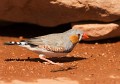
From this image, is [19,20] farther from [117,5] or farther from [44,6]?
[117,5]

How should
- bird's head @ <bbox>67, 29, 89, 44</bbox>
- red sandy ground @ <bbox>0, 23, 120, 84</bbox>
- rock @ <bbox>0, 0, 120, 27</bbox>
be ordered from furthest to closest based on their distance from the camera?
rock @ <bbox>0, 0, 120, 27</bbox>
bird's head @ <bbox>67, 29, 89, 44</bbox>
red sandy ground @ <bbox>0, 23, 120, 84</bbox>

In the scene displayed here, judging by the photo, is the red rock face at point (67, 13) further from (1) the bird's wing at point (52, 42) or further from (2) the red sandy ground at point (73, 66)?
(1) the bird's wing at point (52, 42)

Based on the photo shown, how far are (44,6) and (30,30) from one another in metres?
1.54

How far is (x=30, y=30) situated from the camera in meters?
9.27

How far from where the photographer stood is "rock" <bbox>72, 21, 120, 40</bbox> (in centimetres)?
804

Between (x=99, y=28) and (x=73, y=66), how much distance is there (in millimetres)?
1502

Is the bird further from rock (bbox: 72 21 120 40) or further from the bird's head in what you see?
rock (bbox: 72 21 120 40)

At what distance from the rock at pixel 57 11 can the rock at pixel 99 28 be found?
13 cm

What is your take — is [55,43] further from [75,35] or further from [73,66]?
[73,66]

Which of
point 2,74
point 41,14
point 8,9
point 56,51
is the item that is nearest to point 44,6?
point 41,14

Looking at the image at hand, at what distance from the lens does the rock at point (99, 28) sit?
8039mm

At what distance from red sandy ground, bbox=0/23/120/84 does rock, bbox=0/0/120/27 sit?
0.66 m

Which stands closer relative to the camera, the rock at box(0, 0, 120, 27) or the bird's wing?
the bird's wing

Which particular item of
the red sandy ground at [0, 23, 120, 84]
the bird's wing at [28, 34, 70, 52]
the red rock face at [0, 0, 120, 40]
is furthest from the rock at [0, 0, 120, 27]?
the bird's wing at [28, 34, 70, 52]
